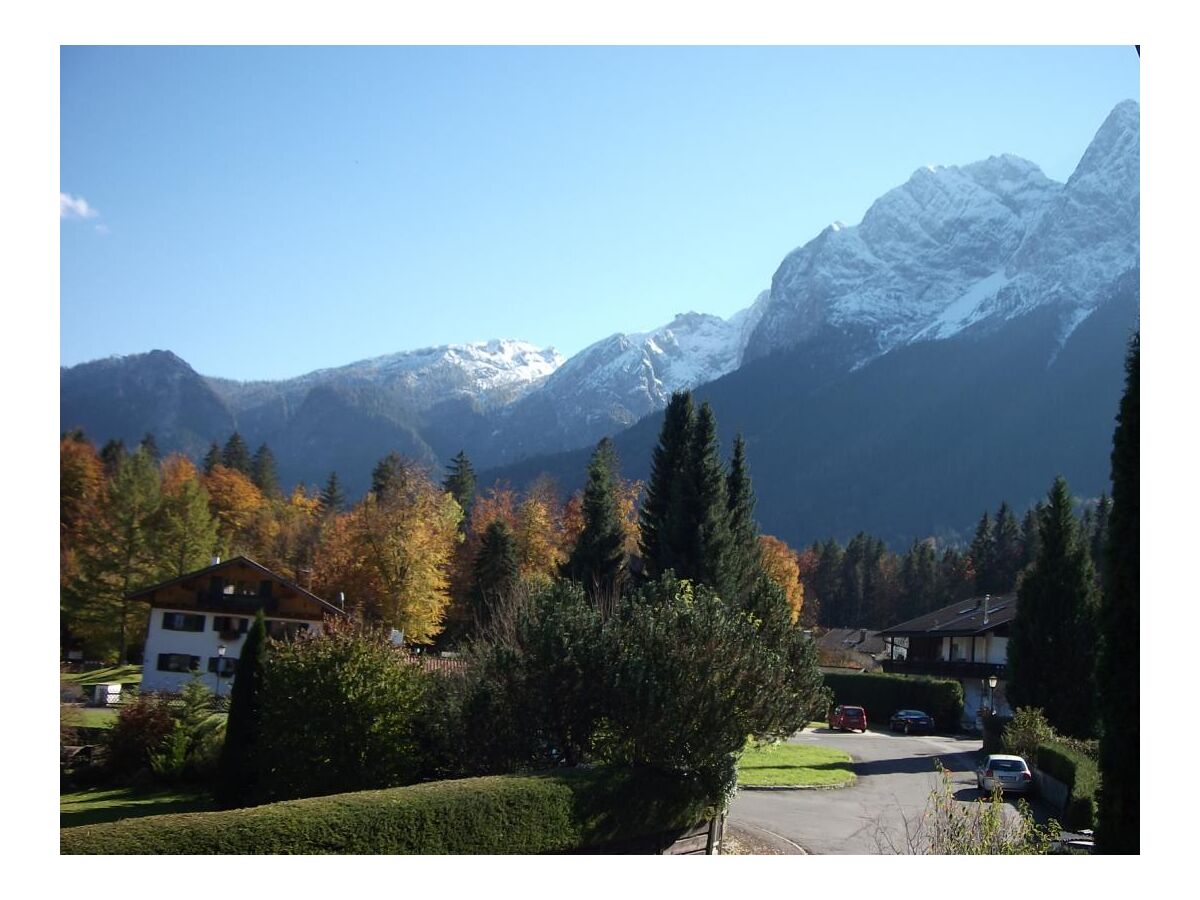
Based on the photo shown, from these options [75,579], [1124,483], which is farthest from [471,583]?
[1124,483]

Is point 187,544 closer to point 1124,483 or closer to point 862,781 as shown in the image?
point 862,781

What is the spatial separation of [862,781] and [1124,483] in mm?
21599

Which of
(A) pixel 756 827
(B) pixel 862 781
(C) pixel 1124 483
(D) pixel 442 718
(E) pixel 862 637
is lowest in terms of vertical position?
(E) pixel 862 637

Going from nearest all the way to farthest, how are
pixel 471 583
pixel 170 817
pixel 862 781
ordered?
pixel 170 817, pixel 862 781, pixel 471 583

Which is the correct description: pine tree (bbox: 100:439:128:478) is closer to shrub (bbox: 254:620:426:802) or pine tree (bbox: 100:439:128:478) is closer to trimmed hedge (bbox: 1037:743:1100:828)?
shrub (bbox: 254:620:426:802)

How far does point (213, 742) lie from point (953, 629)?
44418 millimetres

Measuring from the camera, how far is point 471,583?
5594 centimetres

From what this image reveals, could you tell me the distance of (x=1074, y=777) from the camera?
23.8m

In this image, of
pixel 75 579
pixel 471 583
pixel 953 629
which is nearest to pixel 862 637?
pixel 953 629

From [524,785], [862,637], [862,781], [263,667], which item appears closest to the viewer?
[524,785]

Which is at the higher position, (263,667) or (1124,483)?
(1124,483)

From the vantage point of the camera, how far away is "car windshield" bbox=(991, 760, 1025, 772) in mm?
28594

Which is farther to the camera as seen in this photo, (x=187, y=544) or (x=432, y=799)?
(x=187, y=544)

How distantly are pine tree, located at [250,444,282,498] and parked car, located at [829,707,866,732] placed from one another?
56207 millimetres
